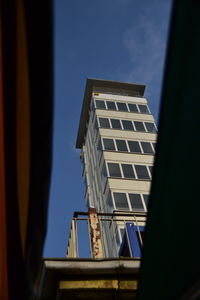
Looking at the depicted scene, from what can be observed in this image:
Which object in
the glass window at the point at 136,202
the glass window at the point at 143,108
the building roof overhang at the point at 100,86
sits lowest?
the glass window at the point at 136,202

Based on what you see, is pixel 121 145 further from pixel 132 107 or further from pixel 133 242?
→ pixel 133 242

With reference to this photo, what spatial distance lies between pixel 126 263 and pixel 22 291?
1.94 metres

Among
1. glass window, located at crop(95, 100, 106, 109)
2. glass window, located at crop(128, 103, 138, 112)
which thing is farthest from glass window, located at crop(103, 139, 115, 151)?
glass window, located at crop(128, 103, 138, 112)

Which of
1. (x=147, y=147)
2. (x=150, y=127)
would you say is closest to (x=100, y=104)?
(x=150, y=127)

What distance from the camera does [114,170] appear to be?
2102 centimetres

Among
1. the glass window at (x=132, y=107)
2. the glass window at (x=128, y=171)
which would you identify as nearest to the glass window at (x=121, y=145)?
the glass window at (x=128, y=171)

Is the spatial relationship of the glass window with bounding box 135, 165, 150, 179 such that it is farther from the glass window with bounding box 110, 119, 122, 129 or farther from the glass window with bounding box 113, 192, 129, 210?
the glass window with bounding box 110, 119, 122, 129

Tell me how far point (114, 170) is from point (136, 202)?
9.85 feet

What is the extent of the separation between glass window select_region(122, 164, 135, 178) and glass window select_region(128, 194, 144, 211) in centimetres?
193

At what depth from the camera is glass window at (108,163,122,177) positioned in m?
20.7

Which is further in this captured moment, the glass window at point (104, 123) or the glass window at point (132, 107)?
the glass window at point (132, 107)

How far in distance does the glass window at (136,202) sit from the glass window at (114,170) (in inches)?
86.8

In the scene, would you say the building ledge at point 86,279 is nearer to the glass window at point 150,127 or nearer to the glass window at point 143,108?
the glass window at point 150,127

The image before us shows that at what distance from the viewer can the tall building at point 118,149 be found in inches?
749
